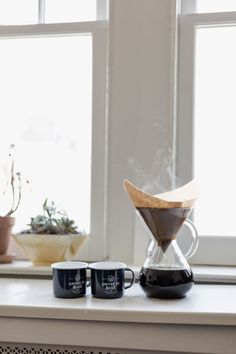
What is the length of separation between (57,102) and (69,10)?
1.01 feet

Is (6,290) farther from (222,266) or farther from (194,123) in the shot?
(194,123)

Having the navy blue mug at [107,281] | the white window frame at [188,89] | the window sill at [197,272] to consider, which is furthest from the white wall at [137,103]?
the navy blue mug at [107,281]

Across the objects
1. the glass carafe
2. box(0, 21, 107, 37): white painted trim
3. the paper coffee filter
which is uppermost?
box(0, 21, 107, 37): white painted trim

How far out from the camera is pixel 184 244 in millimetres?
1572

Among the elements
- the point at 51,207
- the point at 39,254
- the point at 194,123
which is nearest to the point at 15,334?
the point at 39,254

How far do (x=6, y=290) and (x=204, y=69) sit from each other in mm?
888

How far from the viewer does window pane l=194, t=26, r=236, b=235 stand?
1.60 m

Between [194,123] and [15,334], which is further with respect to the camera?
[194,123]

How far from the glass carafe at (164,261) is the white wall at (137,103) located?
0.29 m

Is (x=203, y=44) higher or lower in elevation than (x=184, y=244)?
higher

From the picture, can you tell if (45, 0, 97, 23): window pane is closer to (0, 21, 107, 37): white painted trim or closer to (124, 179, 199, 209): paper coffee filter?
(0, 21, 107, 37): white painted trim

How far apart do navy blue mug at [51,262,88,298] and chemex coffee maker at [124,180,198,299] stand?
15 cm

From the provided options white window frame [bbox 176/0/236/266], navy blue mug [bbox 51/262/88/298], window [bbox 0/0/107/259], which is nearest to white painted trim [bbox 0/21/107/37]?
window [bbox 0/0/107/259]

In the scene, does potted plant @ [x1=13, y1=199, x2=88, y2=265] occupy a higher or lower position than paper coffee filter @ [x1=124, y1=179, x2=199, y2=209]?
lower
